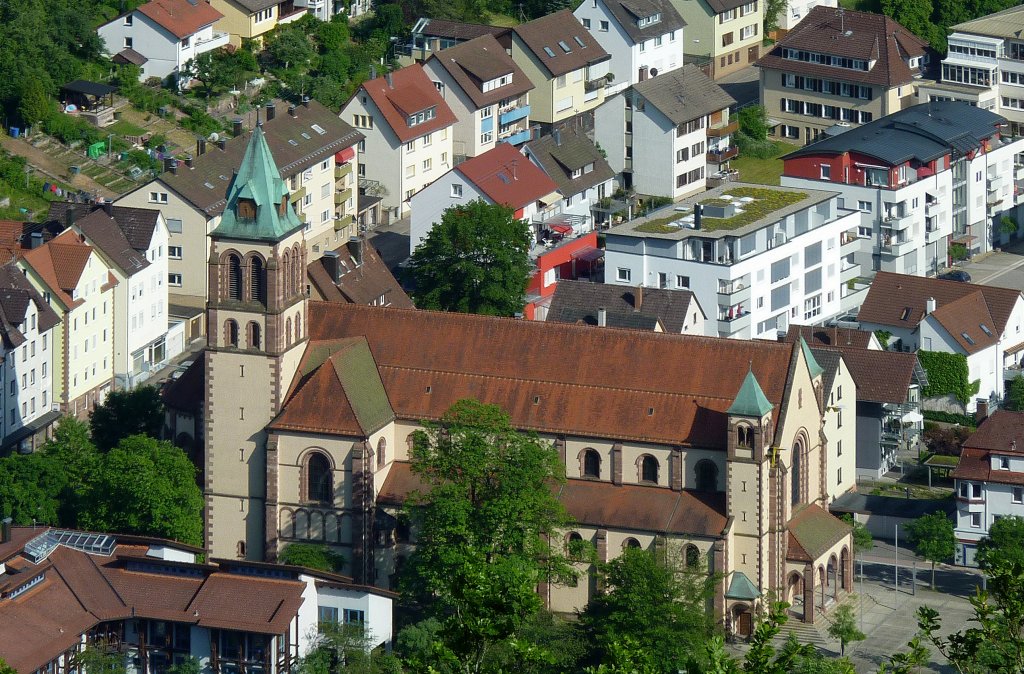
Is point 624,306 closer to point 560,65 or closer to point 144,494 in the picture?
point 144,494

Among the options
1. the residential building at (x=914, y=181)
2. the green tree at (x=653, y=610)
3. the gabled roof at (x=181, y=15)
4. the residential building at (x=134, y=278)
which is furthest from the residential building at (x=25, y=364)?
the residential building at (x=914, y=181)

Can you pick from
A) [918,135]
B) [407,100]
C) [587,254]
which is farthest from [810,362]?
[407,100]

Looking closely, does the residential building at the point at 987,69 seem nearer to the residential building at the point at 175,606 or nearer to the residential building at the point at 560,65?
the residential building at the point at 560,65

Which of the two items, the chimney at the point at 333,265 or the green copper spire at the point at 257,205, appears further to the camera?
the chimney at the point at 333,265

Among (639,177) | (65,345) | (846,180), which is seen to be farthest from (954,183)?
(65,345)

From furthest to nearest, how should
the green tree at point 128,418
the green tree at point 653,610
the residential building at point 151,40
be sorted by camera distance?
the residential building at point 151,40, the green tree at point 128,418, the green tree at point 653,610

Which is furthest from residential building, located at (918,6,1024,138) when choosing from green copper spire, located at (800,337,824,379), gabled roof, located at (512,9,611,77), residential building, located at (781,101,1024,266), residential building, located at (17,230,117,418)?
residential building, located at (17,230,117,418)

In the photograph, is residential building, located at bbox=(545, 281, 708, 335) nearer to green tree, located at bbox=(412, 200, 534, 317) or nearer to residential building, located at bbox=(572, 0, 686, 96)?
green tree, located at bbox=(412, 200, 534, 317)
